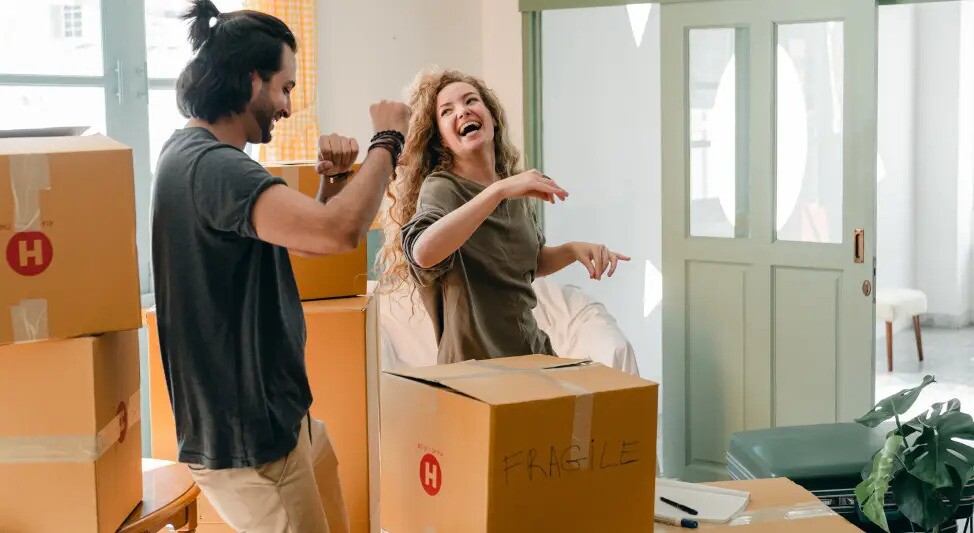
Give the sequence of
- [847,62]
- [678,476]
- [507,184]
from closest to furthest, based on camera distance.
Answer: [507,184], [847,62], [678,476]

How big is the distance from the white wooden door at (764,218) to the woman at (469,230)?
1.76 m

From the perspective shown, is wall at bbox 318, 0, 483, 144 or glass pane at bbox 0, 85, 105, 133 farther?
wall at bbox 318, 0, 483, 144

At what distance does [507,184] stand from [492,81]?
266cm

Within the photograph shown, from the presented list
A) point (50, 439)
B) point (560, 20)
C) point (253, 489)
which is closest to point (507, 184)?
point (253, 489)

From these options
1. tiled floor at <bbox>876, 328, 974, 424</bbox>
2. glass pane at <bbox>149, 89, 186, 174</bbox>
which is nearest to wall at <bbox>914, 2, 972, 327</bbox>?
tiled floor at <bbox>876, 328, 974, 424</bbox>

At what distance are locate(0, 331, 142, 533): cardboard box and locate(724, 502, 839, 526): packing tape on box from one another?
101 centimetres

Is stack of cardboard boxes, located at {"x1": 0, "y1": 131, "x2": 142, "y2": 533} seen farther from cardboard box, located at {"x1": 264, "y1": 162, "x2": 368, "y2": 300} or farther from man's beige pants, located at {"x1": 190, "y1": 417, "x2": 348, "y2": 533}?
cardboard box, located at {"x1": 264, "y1": 162, "x2": 368, "y2": 300}

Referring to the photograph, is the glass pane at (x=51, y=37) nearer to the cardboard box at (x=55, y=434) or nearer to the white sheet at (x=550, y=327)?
the white sheet at (x=550, y=327)

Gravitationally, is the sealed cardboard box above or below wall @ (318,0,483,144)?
below

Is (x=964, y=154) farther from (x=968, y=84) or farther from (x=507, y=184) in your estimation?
(x=507, y=184)

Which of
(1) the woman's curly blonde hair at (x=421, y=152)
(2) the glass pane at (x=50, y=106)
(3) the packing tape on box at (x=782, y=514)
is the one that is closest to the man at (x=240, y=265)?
(1) the woman's curly blonde hair at (x=421, y=152)

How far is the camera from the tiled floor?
5.58 meters

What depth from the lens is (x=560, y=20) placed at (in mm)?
4633

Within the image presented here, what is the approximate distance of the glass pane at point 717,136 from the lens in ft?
12.6
